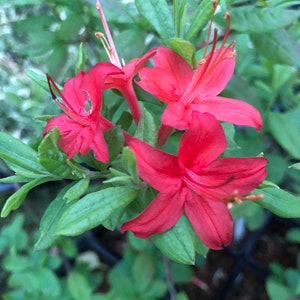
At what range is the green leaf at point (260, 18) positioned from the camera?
849 mm

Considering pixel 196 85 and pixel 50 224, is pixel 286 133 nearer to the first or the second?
pixel 196 85

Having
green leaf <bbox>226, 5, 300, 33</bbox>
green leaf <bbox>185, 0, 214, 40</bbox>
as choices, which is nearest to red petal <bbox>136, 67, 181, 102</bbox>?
green leaf <bbox>185, 0, 214, 40</bbox>

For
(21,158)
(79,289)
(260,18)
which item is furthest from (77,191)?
(79,289)

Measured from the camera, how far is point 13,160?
2.13 ft

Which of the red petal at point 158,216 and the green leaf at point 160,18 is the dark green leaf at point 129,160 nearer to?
the red petal at point 158,216

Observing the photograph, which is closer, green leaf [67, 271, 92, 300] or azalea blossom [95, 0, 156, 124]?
azalea blossom [95, 0, 156, 124]

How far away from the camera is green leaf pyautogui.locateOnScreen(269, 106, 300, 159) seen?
1.15 m

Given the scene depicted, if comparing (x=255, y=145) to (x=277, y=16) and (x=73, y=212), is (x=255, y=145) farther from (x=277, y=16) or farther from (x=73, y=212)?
(x=73, y=212)

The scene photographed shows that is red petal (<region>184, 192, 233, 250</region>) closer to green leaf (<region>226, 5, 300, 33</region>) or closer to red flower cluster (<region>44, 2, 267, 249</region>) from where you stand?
red flower cluster (<region>44, 2, 267, 249</region>)

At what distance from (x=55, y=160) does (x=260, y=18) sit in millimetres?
479

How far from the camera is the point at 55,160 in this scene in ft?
2.03

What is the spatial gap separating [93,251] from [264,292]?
0.64m

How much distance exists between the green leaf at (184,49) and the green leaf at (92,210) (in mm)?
200

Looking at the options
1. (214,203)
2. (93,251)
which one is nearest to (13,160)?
(214,203)
